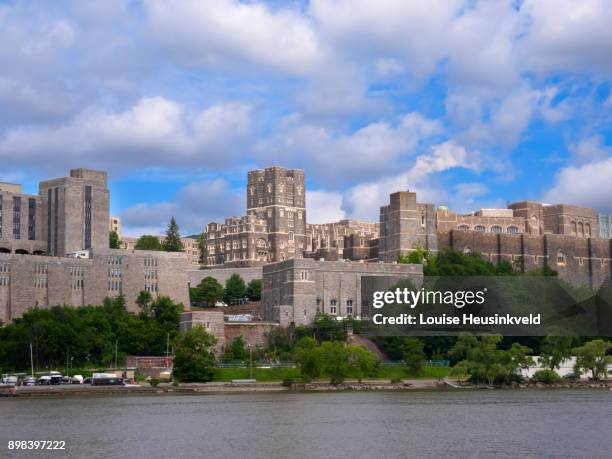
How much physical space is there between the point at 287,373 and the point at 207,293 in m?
51.8

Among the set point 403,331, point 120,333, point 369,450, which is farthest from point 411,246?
point 369,450

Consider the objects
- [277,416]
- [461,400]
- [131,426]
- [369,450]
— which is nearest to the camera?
[369,450]

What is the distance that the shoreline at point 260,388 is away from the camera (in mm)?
112250

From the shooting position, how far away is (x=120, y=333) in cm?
13438

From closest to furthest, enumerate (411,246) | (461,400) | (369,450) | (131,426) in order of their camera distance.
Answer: (369,450), (131,426), (461,400), (411,246)

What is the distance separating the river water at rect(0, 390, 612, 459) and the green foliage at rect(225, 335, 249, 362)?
1022 inches

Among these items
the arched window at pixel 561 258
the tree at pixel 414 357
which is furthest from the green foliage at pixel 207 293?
the arched window at pixel 561 258

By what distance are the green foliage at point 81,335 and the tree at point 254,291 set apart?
3460 cm

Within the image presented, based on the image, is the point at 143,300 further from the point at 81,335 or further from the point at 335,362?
the point at 335,362

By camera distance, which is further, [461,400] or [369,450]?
[461,400]

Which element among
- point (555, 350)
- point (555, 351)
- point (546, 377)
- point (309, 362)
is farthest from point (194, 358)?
point (555, 350)

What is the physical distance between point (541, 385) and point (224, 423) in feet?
170

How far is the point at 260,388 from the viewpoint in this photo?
11788cm

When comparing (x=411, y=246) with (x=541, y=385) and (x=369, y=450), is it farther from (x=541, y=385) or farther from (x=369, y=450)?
(x=369, y=450)
